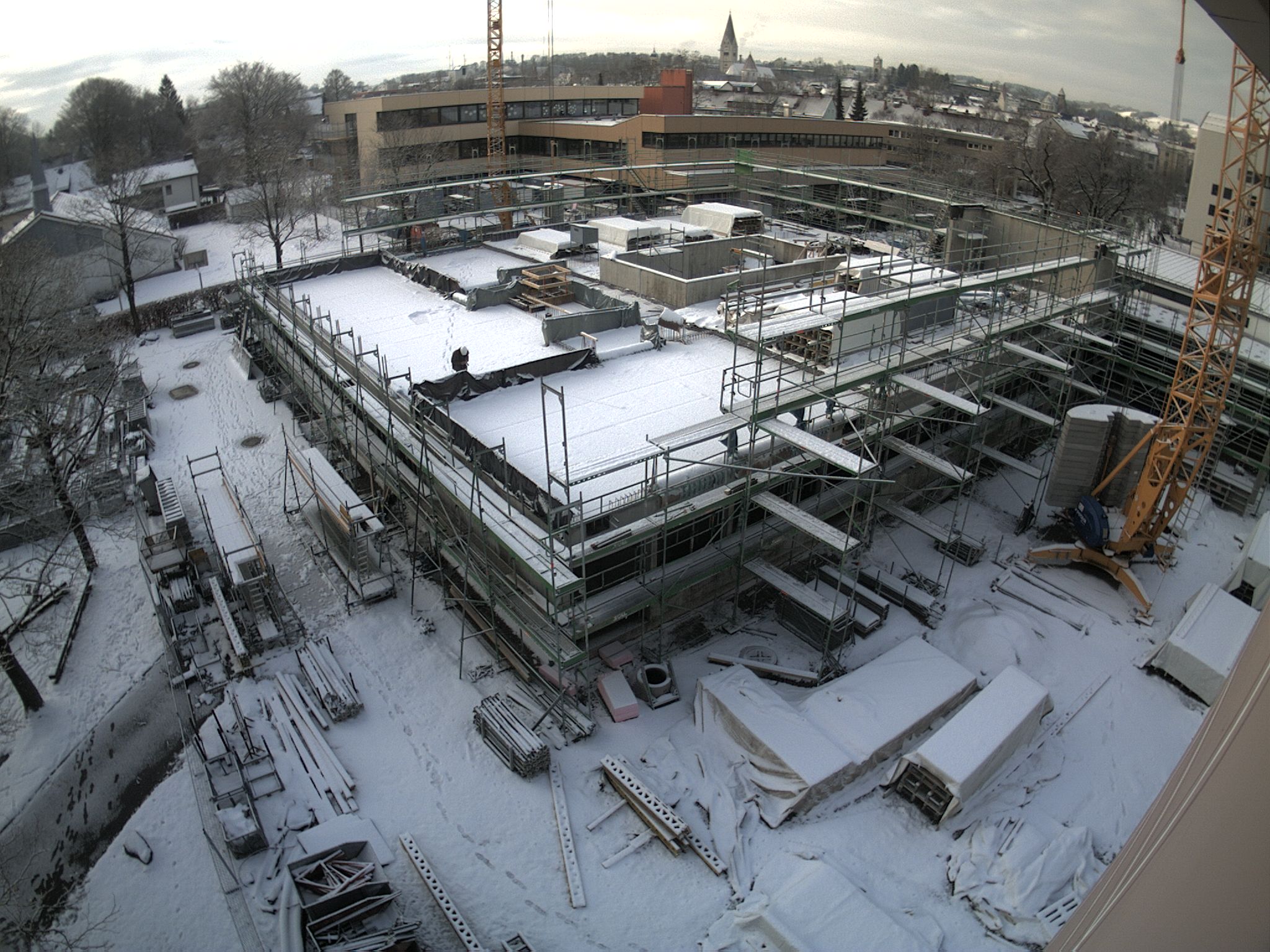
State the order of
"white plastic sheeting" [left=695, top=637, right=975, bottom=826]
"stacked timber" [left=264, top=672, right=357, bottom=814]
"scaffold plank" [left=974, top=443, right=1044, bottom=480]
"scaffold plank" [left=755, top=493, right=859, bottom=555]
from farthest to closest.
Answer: "scaffold plank" [left=974, top=443, right=1044, bottom=480] < "scaffold plank" [left=755, top=493, right=859, bottom=555] < "stacked timber" [left=264, top=672, right=357, bottom=814] < "white plastic sheeting" [left=695, top=637, right=975, bottom=826]

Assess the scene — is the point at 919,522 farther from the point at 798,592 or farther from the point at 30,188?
the point at 30,188

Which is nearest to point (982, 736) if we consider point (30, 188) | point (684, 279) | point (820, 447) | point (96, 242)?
point (820, 447)

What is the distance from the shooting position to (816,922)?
9891 millimetres

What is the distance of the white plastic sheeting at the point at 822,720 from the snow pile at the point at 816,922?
1286 mm

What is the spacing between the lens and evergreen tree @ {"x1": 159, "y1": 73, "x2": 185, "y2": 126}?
78000mm

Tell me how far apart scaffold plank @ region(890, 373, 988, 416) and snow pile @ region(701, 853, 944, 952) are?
8146 millimetres

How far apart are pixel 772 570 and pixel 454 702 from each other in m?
6.14

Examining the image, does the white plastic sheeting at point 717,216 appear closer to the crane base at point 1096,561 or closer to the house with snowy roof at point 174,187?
the crane base at point 1096,561

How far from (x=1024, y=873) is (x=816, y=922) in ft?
9.96

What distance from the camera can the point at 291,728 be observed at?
43.6 ft

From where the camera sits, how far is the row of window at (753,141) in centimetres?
4506

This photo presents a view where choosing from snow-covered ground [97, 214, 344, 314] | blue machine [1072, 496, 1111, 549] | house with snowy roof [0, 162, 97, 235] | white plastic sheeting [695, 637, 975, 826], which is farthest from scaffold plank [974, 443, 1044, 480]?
house with snowy roof [0, 162, 97, 235]

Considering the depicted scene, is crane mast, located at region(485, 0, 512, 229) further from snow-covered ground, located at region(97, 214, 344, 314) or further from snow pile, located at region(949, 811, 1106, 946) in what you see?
snow pile, located at region(949, 811, 1106, 946)

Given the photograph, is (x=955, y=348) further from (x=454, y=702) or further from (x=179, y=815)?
(x=179, y=815)
